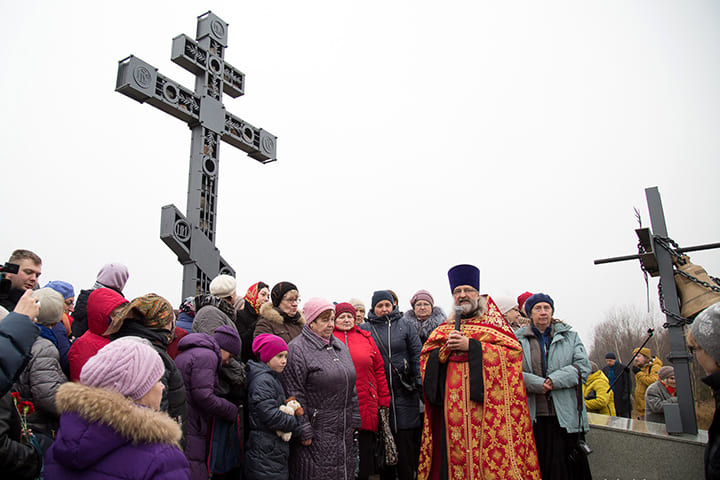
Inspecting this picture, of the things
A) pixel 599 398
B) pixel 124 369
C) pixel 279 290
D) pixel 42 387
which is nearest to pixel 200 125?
pixel 279 290

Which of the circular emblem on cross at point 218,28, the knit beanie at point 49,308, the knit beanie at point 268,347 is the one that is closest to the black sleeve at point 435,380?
the knit beanie at point 268,347

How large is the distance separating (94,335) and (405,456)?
301 cm

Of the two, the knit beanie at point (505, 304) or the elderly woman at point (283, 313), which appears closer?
the elderly woman at point (283, 313)

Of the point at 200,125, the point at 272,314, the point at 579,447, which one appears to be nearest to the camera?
the point at 579,447

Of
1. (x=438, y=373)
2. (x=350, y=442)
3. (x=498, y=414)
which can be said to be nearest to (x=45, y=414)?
(x=350, y=442)

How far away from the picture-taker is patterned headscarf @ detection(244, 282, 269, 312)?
4988mm

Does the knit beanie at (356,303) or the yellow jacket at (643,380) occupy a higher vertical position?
the knit beanie at (356,303)

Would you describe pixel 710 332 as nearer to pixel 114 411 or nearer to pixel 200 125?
pixel 114 411

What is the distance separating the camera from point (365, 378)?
4.53 metres

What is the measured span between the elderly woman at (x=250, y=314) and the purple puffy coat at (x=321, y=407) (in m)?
0.80

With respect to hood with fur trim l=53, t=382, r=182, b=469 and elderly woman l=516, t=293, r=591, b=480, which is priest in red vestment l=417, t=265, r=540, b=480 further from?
hood with fur trim l=53, t=382, r=182, b=469

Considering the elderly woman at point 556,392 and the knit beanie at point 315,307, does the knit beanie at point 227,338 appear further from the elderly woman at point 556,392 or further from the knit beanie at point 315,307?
the elderly woman at point 556,392

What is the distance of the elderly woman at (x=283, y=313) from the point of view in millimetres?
4371

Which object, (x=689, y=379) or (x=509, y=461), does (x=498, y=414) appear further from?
(x=689, y=379)
